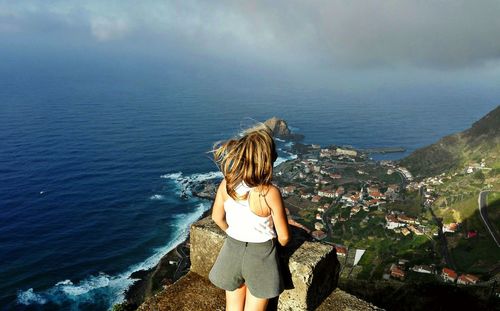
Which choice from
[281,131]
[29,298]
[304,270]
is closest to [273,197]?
[304,270]

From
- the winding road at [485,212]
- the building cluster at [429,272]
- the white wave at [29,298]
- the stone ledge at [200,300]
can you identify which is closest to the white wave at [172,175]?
the white wave at [29,298]

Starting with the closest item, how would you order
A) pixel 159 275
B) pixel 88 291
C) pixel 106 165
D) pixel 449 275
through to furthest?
pixel 88 291
pixel 159 275
pixel 449 275
pixel 106 165

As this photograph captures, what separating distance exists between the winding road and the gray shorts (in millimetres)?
55533

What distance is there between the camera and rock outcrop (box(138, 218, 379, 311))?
175 inches

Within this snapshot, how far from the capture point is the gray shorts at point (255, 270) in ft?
13.5

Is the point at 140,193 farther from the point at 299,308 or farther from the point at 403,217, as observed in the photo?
the point at 299,308

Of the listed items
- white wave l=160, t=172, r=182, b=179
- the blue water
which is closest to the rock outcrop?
the blue water

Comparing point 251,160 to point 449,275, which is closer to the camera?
point 251,160

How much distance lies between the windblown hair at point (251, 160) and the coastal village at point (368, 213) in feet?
115

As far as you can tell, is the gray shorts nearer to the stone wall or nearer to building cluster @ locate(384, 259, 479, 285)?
the stone wall

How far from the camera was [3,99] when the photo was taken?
11969 cm

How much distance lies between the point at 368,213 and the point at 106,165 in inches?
1889

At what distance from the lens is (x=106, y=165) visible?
6762cm

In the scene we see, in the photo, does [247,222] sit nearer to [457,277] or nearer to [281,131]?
[457,277]
